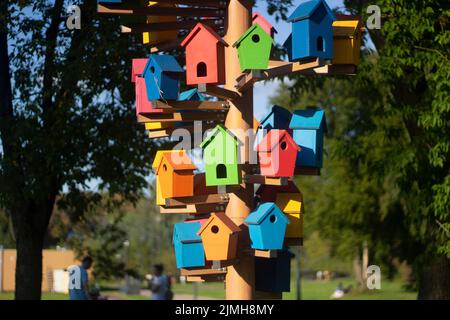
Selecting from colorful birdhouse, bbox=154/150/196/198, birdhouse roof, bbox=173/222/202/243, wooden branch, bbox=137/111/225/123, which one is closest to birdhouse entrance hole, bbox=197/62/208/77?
wooden branch, bbox=137/111/225/123

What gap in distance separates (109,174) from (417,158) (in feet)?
15.6

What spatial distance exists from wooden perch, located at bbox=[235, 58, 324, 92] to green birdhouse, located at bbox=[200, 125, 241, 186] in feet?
1.31

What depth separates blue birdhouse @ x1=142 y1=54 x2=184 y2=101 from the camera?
7.06 m

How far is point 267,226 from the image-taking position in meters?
6.82

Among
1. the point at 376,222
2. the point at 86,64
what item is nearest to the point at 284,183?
the point at 86,64

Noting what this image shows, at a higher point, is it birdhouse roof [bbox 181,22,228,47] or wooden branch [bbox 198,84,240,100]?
birdhouse roof [bbox 181,22,228,47]

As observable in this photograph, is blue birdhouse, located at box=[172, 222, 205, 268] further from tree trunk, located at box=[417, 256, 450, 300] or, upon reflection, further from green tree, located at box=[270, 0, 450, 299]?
tree trunk, located at box=[417, 256, 450, 300]

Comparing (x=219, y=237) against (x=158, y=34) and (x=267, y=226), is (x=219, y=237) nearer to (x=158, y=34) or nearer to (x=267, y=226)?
(x=267, y=226)

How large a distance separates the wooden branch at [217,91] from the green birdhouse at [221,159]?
11.7 inches

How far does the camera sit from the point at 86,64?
13.0 m

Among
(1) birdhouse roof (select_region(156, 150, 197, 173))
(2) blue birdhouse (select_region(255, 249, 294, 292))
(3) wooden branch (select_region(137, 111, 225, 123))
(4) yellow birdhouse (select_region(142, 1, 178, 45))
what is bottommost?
(2) blue birdhouse (select_region(255, 249, 294, 292))

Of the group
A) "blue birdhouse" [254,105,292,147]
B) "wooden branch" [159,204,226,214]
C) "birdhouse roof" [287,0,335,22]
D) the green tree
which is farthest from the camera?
the green tree

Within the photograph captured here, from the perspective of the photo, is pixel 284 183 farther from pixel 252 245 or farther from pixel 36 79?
pixel 36 79

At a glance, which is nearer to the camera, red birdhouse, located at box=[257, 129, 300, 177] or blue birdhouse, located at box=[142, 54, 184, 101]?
red birdhouse, located at box=[257, 129, 300, 177]
